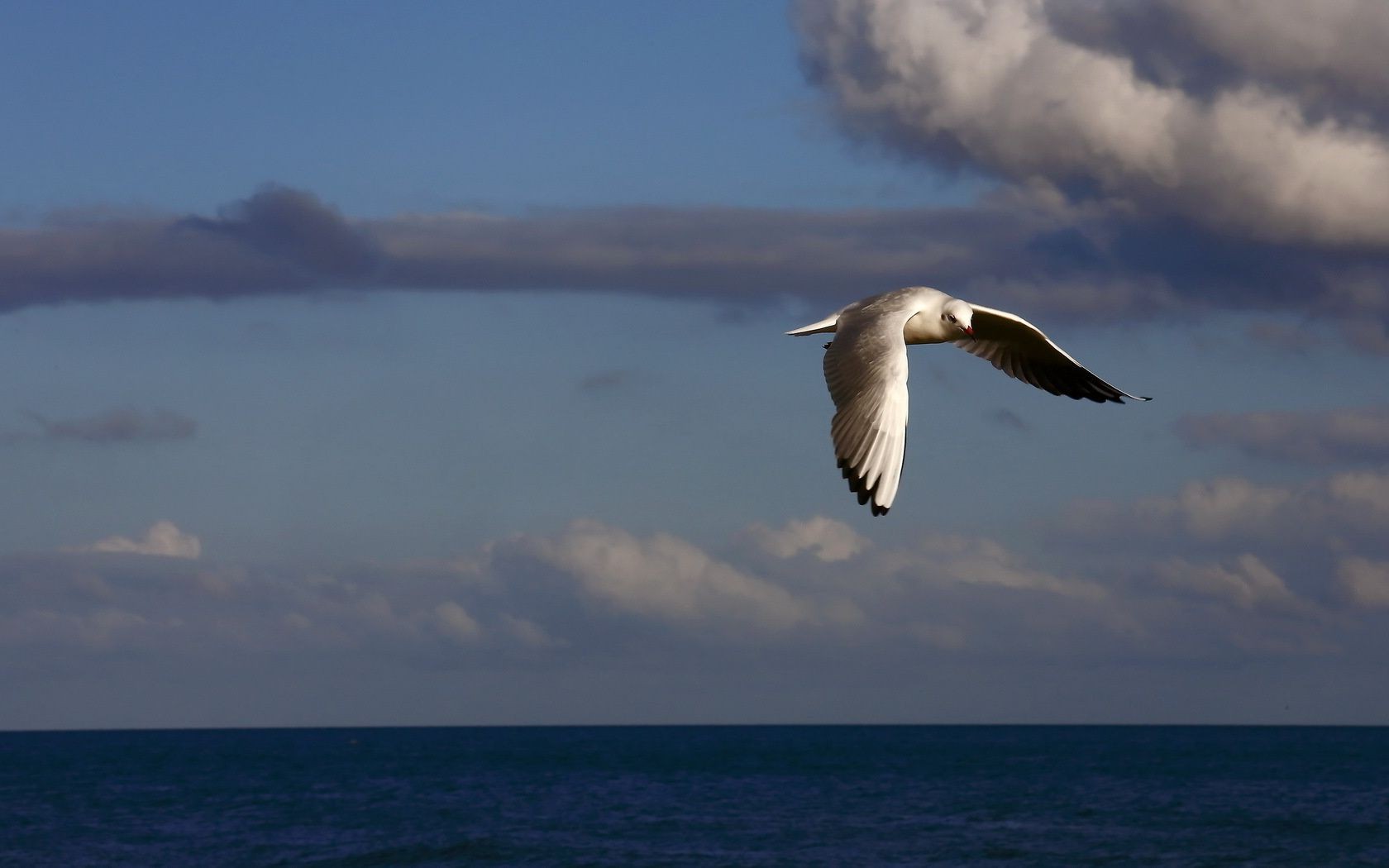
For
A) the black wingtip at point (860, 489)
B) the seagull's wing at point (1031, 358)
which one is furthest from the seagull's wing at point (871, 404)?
the seagull's wing at point (1031, 358)

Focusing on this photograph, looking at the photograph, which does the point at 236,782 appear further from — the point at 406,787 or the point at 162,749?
the point at 162,749

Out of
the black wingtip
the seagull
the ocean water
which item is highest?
the seagull

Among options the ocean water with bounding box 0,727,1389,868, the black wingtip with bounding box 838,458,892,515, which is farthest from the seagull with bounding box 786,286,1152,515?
the ocean water with bounding box 0,727,1389,868

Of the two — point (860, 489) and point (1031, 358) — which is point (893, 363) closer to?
point (860, 489)

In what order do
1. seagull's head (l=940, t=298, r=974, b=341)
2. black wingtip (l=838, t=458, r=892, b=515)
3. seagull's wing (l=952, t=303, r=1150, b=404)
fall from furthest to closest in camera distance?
1. seagull's wing (l=952, t=303, r=1150, b=404)
2. seagull's head (l=940, t=298, r=974, b=341)
3. black wingtip (l=838, t=458, r=892, b=515)

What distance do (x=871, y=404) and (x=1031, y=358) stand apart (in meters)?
3.81

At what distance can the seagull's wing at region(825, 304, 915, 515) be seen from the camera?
10289 millimetres

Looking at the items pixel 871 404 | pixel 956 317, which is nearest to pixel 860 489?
pixel 871 404

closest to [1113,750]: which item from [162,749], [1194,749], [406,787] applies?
[1194,749]

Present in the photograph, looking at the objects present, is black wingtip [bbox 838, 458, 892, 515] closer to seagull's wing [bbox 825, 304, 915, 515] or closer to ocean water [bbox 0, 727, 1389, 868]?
seagull's wing [bbox 825, 304, 915, 515]

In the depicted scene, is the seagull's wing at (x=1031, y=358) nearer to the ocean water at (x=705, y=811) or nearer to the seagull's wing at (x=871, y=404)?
the seagull's wing at (x=871, y=404)

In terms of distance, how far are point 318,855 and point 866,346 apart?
55889 millimetres

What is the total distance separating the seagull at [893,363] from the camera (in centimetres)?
1042

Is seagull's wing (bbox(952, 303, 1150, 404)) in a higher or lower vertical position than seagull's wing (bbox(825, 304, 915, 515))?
higher
